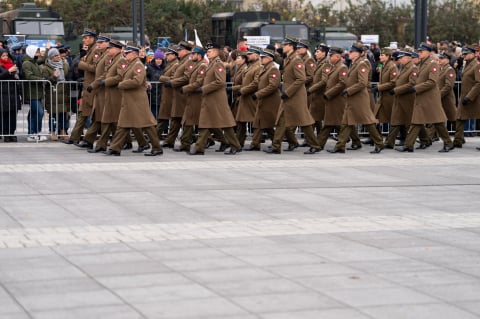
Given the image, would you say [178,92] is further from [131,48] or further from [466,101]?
[466,101]

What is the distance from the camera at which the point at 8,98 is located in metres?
19.8

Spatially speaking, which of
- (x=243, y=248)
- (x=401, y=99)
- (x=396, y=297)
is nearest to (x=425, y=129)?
(x=401, y=99)

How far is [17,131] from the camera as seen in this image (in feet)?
71.0

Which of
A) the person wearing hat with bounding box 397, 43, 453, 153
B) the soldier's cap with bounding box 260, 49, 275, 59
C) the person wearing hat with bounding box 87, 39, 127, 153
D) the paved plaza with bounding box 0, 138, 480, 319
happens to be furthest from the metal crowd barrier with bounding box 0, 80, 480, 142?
the person wearing hat with bounding box 397, 43, 453, 153

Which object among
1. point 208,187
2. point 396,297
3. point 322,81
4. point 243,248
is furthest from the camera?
point 322,81

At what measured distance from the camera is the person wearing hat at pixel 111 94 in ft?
57.8

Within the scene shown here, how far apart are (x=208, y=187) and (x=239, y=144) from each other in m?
4.74

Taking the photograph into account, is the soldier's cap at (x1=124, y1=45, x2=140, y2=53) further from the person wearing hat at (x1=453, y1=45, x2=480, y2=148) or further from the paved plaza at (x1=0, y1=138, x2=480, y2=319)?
the person wearing hat at (x1=453, y1=45, x2=480, y2=148)

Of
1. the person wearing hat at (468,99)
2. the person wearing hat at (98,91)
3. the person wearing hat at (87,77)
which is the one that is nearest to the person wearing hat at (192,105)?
the person wearing hat at (98,91)

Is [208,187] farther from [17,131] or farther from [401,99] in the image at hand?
[17,131]

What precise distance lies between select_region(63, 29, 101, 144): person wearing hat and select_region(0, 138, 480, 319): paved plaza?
97.8 inches

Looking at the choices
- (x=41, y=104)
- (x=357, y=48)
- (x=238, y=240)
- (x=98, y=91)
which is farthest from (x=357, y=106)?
(x=238, y=240)

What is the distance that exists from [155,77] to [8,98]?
2.91m

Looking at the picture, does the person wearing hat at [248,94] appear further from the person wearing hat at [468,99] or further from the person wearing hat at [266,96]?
the person wearing hat at [468,99]
